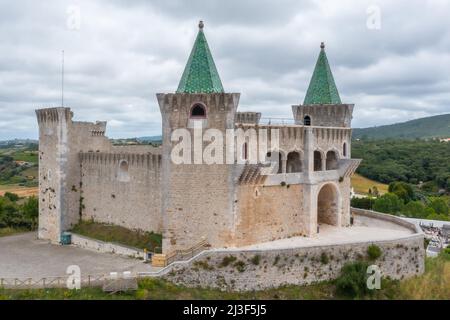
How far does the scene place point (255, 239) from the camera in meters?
26.0

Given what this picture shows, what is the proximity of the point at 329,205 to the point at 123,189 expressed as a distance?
14.1 m

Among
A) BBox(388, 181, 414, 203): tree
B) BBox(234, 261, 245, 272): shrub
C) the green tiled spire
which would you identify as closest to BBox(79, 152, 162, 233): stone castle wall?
the green tiled spire

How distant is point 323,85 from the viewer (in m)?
33.1

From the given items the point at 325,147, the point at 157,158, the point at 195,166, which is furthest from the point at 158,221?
the point at 325,147

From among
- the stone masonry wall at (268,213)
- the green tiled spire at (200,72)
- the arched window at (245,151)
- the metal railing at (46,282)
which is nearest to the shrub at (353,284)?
the stone masonry wall at (268,213)

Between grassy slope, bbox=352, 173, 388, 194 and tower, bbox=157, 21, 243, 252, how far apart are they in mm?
58106

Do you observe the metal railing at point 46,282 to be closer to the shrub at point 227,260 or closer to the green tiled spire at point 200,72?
the shrub at point 227,260

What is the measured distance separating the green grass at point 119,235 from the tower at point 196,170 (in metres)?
3.05

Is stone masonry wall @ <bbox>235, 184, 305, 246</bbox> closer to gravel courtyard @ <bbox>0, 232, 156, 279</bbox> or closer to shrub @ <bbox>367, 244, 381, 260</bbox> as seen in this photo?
shrub @ <bbox>367, 244, 381, 260</bbox>

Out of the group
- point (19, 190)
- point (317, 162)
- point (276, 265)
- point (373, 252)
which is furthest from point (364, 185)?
point (276, 265)

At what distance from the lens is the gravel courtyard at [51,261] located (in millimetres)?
24547

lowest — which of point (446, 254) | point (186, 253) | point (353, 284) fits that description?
point (446, 254)

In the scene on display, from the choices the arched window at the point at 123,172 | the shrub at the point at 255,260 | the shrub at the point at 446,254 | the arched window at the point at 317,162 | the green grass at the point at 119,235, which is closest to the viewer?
the shrub at the point at 255,260

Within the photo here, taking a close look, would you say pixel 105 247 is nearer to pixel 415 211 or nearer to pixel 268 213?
pixel 268 213
